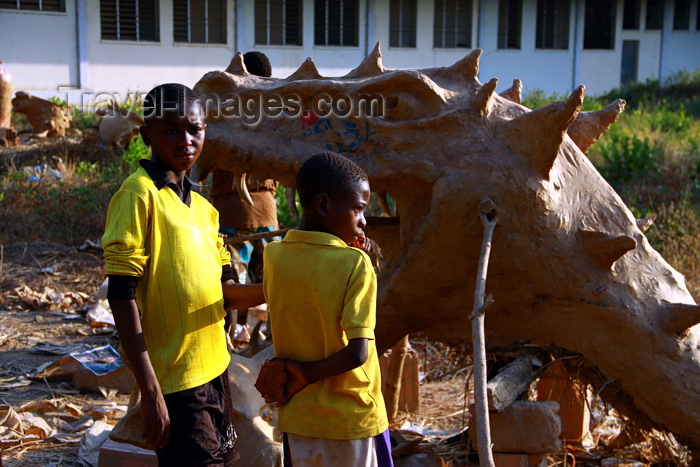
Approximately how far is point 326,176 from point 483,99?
4.34ft

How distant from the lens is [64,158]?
11.7 metres

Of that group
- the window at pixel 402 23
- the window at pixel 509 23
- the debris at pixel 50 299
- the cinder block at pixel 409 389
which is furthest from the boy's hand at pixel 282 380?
the window at pixel 509 23

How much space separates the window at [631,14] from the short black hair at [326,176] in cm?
2140

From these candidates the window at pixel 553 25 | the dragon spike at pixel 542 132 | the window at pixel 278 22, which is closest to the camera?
the dragon spike at pixel 542 132

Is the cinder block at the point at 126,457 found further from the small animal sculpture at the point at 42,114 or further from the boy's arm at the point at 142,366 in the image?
the small animal sculpture at the point at 42,114

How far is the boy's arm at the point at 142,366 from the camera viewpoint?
214 centimetres

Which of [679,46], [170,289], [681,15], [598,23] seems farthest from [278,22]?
[170,289]

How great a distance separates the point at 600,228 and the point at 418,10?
16.4 m

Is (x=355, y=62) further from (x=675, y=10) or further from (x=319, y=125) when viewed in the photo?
(x=319, y=125)

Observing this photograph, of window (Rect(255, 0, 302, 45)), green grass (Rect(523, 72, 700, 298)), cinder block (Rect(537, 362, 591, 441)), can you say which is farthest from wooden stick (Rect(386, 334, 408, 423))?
window (Rect(255, 0, 302, 45))

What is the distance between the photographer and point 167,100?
234 centimetres

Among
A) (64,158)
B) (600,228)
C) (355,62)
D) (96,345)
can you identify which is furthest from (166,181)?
(355,62)

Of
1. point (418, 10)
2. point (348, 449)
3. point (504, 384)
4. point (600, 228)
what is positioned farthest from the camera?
point (418, 10)

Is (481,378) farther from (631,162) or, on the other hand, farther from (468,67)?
(631,162)
